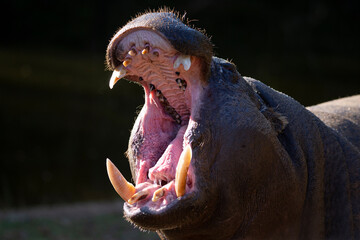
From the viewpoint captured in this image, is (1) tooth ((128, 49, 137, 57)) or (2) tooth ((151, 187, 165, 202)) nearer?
(2) tooth ((151, 187, 165, 202))

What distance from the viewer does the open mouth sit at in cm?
239

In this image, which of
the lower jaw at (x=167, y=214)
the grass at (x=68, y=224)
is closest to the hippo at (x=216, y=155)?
the lower jaw at (x=167, y=214)

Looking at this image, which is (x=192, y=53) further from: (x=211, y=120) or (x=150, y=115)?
(x=150, y=115)

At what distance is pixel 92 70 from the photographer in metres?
10.9

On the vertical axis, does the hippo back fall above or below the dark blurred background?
below

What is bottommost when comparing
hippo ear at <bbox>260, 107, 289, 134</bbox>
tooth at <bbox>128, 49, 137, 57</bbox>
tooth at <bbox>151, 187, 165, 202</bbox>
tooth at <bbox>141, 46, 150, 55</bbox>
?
tooth at <bbox>151, 187, 165, 202</bbox>

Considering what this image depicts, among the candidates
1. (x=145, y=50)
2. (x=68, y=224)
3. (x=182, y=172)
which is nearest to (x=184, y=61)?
(x=145, y=50)

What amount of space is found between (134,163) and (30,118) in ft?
28.3

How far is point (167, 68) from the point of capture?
8.53ft

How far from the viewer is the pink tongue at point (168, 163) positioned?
8.44 ft

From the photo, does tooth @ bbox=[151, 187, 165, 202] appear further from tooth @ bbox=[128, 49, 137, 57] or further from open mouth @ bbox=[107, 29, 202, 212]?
tooth @ bbox=[128, 49, 137, 57]

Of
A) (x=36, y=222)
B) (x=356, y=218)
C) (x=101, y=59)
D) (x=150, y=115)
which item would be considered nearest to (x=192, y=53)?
(x=150, y=115)

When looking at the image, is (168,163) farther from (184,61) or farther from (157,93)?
(184,61)

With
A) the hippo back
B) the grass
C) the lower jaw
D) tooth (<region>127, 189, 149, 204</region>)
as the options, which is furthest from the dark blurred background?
the lower jaw
